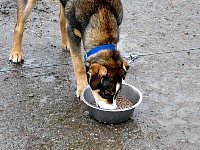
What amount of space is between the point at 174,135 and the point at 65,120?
3.94 feet

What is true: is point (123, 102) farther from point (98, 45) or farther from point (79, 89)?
point (98, 45)

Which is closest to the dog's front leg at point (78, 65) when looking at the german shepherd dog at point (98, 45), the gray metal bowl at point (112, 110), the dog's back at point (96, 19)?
the german shepherd dog at point (98, 45)

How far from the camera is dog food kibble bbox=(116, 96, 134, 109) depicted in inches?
215

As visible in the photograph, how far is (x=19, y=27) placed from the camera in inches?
261

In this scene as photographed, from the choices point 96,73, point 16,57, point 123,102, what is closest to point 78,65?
point 123,102

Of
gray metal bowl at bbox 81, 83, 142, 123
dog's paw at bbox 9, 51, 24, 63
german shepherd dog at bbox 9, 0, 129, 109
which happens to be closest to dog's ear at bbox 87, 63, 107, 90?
german shepherd dog at bbox 9, 0, 129, 109

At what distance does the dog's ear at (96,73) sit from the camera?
4.89 m

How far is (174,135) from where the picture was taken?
5.15m

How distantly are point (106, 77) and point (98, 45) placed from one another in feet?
1.63

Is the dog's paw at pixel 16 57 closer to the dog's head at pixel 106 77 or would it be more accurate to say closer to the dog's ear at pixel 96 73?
the dog's head at pixel 106 77

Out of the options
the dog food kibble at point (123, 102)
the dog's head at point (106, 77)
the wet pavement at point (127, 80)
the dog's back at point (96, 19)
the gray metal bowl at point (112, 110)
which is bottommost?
the wet pavement at point (127, 80)

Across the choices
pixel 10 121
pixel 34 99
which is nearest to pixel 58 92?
pixel 34 99

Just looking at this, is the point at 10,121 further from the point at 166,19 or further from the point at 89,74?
the point at 166,19

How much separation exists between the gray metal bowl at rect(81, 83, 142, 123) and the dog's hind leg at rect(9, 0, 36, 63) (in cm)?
153
